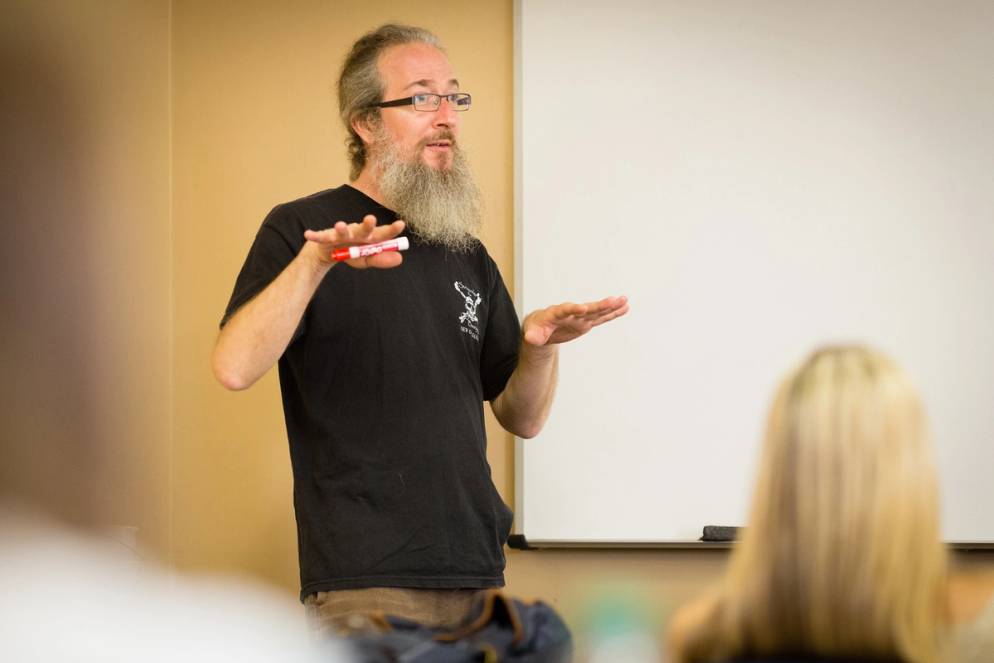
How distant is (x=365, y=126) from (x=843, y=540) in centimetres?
165

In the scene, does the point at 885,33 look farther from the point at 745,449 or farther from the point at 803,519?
the point at 803,519

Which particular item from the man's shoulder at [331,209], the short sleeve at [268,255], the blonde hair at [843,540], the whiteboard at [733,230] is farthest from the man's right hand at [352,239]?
the whiteboard at [733,230]

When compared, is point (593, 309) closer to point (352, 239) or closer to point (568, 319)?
point (568, 319)

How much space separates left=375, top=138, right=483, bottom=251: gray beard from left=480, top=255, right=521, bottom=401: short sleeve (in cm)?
16

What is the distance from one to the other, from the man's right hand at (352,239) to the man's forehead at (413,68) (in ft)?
2.24

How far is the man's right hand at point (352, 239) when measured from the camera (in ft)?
6.56

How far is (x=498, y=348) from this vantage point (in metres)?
2.65

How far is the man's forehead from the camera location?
8.69 ft

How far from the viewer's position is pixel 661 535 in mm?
3443

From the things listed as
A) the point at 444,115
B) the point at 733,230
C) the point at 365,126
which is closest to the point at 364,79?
the point at 365,126

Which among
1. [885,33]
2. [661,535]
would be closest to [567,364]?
[661,535]

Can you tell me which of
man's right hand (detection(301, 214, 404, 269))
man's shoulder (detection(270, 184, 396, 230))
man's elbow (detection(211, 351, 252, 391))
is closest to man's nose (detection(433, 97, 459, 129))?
man's shoulder (detection(270, 184, 396, 230))

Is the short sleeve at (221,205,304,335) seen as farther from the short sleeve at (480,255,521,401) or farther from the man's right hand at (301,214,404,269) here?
the short sleeve at (480,255,521,401)

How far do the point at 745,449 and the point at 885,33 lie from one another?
4.36 feet
